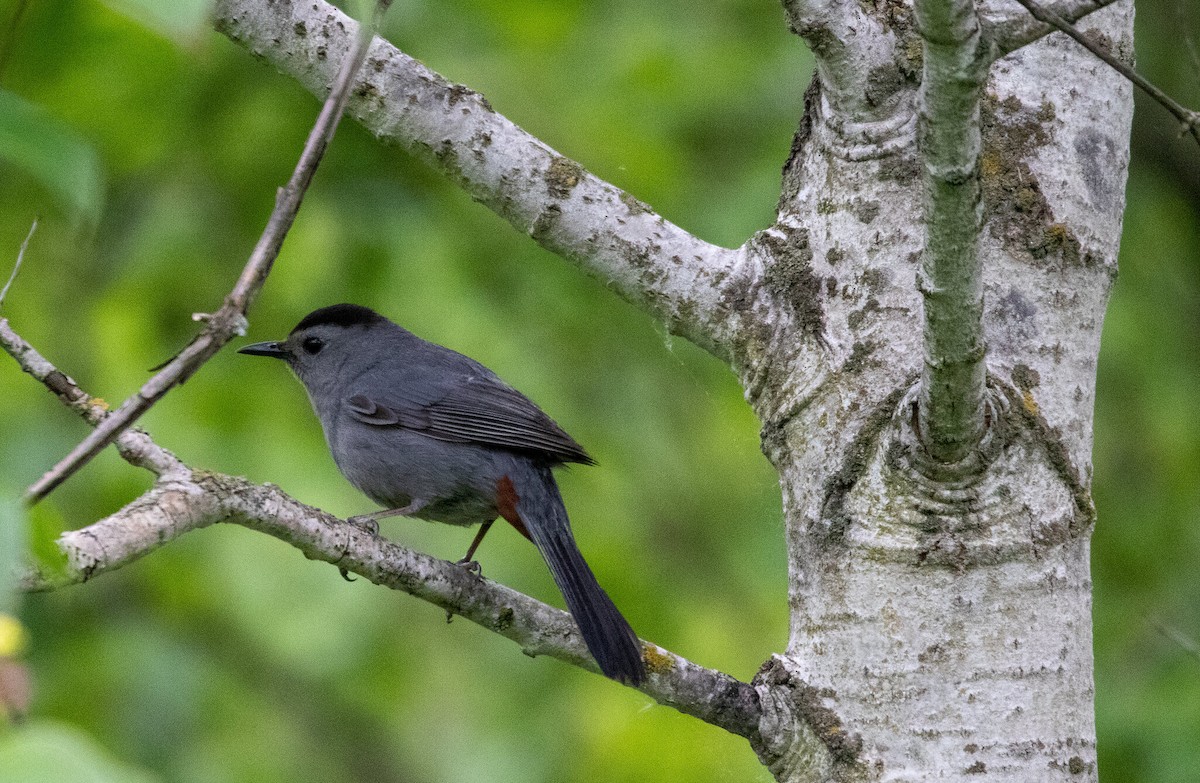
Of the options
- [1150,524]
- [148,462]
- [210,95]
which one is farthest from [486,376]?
[1150,524]

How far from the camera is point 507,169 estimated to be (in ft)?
9.62

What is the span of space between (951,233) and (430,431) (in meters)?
2.71

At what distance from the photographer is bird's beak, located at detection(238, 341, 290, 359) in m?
5.10

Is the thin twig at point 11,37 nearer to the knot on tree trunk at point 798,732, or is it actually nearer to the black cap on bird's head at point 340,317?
the knot on tree trunk at point 798,732

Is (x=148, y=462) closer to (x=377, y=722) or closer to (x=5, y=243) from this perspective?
(x=5, y=243)

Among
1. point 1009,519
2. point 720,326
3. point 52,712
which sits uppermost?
point 720,326

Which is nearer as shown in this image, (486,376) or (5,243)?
(486,376)

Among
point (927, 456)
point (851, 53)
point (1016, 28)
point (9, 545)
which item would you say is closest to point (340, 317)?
point (851, 53)

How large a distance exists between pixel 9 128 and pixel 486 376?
11.9ft

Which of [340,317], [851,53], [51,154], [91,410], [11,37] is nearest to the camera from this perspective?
[51,154]

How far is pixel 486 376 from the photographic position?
15.9ft

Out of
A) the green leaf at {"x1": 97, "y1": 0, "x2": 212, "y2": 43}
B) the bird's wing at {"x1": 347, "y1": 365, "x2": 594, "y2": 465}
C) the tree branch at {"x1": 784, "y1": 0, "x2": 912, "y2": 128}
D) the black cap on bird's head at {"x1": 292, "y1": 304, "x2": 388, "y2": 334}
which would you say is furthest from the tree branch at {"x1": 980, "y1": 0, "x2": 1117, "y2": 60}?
the black cap on bird's head at {"x1": 292, "y1": 304, "x2": 388, "y2": 334}

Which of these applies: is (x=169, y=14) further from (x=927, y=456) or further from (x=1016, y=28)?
(x=927, y=456)

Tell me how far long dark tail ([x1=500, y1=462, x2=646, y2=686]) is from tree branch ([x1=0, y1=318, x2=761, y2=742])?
0.18ft
